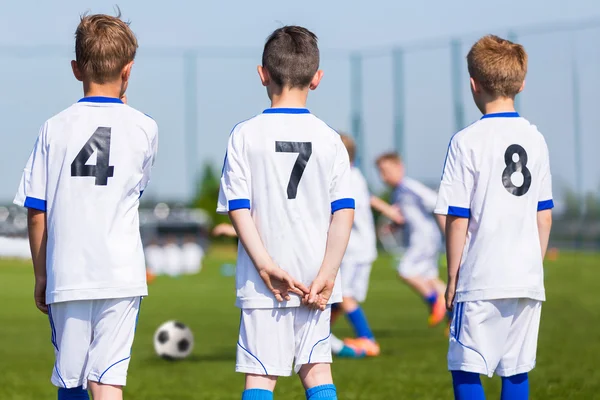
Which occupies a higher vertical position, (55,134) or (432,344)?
(55,134)

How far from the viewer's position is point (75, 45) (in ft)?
13.0

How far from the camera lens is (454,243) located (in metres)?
4.33

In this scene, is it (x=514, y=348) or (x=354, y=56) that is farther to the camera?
(x=354, y=56)

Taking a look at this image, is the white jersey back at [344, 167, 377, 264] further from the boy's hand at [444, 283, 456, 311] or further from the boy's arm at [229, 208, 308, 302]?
the boy's arm at [229, 208, 308, 302]

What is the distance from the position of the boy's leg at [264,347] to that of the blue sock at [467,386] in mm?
739

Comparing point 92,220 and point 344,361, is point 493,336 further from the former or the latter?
point 344,361

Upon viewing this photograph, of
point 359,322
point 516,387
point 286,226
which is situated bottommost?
point 359,322

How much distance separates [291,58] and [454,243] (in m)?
1.00

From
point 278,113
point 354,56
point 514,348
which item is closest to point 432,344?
point 514,348

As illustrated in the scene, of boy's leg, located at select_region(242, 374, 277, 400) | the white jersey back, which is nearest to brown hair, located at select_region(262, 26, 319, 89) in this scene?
boy's leg, located at select_region(242, 374, 277, 400)

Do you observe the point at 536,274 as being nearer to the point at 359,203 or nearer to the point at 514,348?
the point at 514,348

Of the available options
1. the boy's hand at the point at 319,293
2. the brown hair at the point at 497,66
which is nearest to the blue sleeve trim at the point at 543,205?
the brown hair at the point at 497,66

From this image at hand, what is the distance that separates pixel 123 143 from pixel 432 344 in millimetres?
6135

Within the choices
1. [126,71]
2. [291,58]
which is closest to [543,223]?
[291,58]
